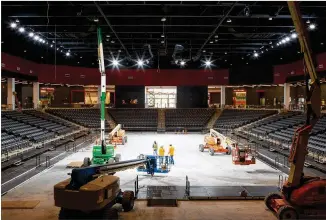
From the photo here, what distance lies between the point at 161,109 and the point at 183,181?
31.5 meters

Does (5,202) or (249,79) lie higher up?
(249,79)

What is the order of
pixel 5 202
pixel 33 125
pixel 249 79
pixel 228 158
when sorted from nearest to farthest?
pixel 5 202 → pixel 228 158 → pixel 33 125 → pixel 249 79

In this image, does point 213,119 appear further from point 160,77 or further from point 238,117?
point 160,77

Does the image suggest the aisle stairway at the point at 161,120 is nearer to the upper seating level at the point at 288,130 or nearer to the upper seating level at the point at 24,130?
the upper seating level at the point at 288,130

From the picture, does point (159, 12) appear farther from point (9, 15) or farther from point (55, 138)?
point (55, 138)

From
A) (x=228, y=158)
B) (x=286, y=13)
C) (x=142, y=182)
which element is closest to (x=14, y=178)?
(x=142, y=182)

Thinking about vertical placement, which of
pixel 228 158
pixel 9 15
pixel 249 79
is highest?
pixel 9 15

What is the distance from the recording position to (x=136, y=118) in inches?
1678

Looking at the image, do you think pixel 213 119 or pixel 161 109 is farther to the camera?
pixel 161 109

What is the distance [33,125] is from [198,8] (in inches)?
697

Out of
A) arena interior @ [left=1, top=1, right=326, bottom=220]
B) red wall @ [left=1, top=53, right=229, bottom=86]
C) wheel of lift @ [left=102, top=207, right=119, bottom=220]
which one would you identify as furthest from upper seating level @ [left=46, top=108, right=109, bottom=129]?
wheel of lift @ [left=102, top=207, right=119, bottom=220]

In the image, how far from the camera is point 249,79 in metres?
43.6

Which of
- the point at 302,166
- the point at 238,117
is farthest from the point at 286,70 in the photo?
the point at 302,166

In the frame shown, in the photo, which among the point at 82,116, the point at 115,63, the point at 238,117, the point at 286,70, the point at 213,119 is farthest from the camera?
the point at 115,63
